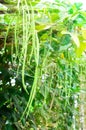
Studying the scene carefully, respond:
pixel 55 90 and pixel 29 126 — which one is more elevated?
pixel 55 90

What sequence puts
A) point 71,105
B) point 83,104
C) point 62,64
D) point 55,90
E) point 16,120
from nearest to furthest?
1. point 62,64
2. point 16,120
3. point 55,90
4. point 71,105
5. point 83,104

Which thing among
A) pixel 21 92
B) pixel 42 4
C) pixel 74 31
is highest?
pixel 42 4

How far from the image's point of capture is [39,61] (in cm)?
161

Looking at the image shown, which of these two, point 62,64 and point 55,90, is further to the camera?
point 55,90

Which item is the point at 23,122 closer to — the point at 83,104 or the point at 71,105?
the point at 71,105

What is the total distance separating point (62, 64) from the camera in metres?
1.59

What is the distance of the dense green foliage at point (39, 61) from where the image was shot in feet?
3.48

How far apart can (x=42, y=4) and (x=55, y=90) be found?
1.06m

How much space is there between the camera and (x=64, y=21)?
3.84 feet

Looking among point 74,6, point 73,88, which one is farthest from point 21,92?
point 74,6

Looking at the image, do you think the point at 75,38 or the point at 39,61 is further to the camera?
the point at 39,61

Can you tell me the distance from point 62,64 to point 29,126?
0.53 m

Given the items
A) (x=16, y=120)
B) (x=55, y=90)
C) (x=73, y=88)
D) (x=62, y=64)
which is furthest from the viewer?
(x=73, y=88)

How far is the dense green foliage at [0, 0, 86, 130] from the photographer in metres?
1.06
